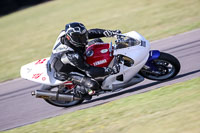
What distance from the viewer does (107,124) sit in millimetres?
5289

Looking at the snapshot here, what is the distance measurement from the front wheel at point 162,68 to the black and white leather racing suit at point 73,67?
88cm

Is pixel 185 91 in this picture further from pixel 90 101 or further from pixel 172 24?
pixel 172 24

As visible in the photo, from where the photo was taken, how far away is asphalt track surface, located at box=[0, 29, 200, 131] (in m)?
6.94

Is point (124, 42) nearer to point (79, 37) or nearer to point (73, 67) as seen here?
point (79, 37)

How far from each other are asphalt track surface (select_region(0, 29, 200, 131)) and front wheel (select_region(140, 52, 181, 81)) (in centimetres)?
16

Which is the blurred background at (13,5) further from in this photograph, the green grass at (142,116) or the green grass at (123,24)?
the green grass at (142,116)

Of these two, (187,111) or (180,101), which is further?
(180,101)

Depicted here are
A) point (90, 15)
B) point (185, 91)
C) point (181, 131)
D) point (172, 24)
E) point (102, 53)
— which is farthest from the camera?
point (90, 15)

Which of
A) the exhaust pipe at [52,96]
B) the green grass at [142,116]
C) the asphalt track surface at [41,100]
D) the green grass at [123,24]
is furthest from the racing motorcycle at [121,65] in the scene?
the green grass at [123,24]

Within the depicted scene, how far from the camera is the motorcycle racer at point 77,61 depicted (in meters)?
6.36

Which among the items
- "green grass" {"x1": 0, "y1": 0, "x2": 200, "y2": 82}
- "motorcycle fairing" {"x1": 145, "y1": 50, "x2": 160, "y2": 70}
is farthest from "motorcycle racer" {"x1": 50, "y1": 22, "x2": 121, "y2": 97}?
"green grass" {"x1": 0, "y1": 0, "x2": 200, "y2": 82}

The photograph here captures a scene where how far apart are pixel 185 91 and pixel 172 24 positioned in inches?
287

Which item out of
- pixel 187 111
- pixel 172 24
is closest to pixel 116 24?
pixel 172 24

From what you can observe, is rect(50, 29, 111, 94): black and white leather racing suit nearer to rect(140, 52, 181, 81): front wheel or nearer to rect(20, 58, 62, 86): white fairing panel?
rect(20, 58, 62, 86): white fairing panel
